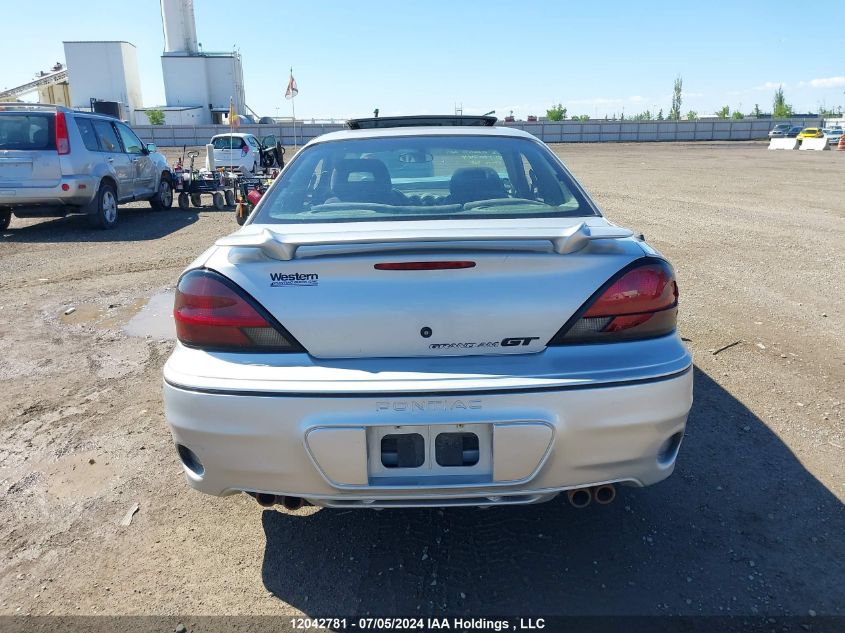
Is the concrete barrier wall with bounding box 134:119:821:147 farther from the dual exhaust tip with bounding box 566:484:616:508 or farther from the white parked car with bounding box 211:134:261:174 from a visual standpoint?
the dual exhaust tip with bounding box 566:484:616:508

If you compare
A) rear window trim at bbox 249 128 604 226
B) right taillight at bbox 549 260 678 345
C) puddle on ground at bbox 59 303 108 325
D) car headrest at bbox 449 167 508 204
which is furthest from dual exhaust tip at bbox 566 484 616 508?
puddle on ground at bbox 59 303 108 325

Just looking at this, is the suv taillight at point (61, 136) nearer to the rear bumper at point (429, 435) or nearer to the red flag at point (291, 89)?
the rear bumper at point (429, 435)

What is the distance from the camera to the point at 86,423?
3.72 m

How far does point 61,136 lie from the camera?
9.57 m

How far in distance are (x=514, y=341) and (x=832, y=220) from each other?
10928mm

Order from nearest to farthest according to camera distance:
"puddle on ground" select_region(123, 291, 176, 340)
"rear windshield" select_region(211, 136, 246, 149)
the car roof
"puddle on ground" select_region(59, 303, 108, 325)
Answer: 1. the car roof
2. "puddle on ground" select_region(123, 291, 176, 340)
3. "puddle on ground" select_region(59, 303, 108, 325)
4. "rear windshield" select_region(211, 136, 246, 149)

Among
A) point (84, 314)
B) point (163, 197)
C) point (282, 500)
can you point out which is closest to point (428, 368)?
point (282, 500)

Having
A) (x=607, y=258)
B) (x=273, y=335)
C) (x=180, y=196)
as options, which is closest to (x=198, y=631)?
(x=273, y=335)

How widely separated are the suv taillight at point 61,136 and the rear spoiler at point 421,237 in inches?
352

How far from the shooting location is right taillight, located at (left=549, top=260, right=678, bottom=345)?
2168 mm

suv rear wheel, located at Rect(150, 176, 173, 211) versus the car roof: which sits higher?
the car roof

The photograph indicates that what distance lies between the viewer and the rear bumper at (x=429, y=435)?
203 centimetres

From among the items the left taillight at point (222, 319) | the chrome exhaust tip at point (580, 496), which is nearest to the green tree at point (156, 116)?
the left taillight at point (222, 319)

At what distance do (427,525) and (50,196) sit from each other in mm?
9201
